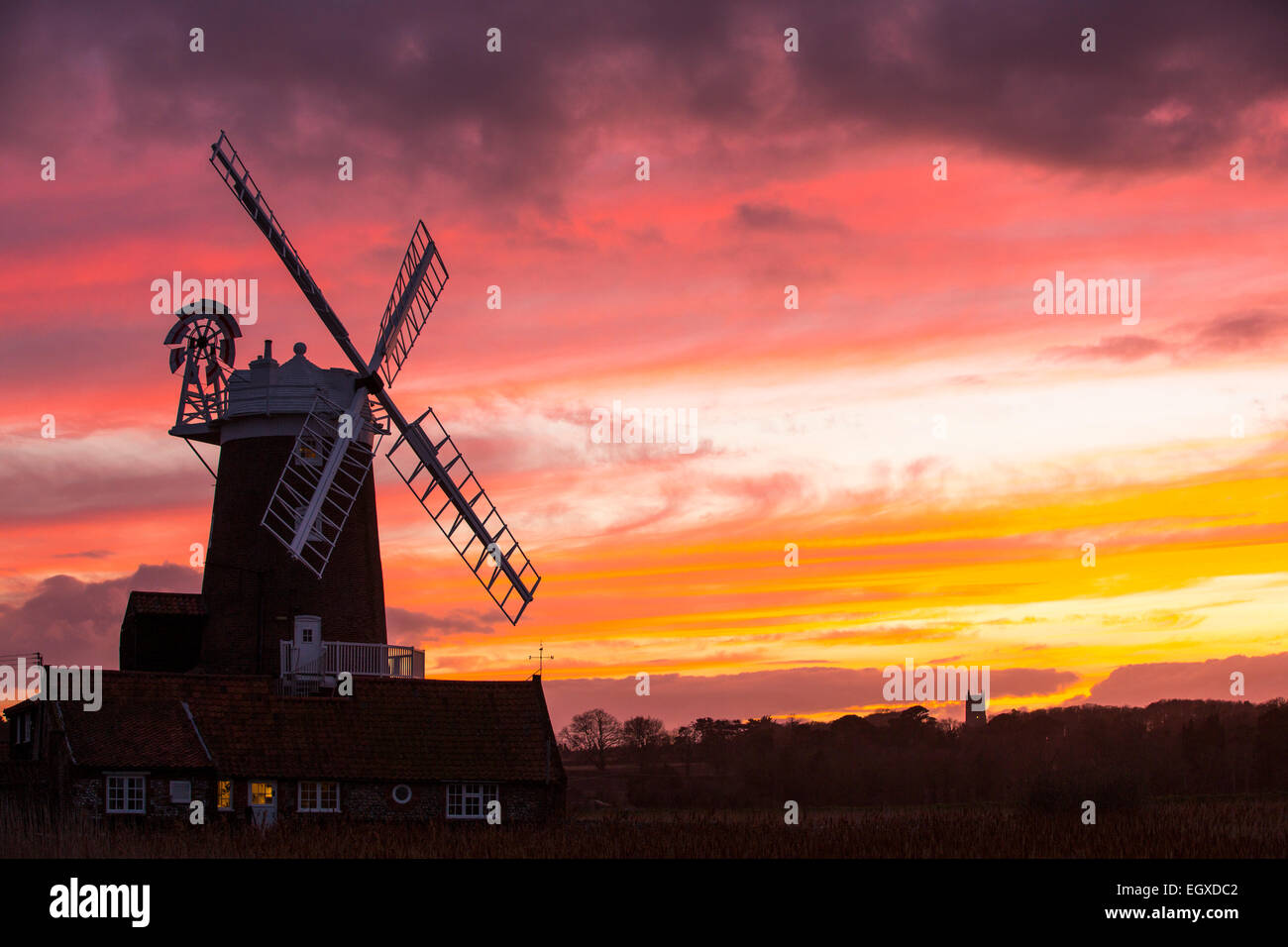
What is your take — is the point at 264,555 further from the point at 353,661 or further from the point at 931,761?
the point at 931,761

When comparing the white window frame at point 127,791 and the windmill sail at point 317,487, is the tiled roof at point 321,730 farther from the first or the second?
the windmill sail at point 317,487

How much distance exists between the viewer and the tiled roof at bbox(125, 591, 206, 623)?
44.1m

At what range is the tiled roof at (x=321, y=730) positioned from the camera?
131 feet

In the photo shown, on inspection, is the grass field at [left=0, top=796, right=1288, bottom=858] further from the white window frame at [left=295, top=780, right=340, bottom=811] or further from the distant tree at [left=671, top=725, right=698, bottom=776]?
the distant tree at [left=671, top=725, right=698, bottom=776]

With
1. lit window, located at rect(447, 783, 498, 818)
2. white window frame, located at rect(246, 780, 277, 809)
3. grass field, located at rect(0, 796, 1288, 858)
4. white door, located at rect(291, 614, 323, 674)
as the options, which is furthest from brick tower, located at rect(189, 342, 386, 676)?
grass field, located at rect(0, 796, 1288, 858)

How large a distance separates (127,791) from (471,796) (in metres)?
9.74

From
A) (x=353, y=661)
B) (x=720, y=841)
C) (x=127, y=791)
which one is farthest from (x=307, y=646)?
(x=720, y=841)

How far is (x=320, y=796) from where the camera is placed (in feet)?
134

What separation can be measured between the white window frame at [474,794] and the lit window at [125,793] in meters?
8.75

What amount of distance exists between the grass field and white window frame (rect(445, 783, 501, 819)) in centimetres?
599

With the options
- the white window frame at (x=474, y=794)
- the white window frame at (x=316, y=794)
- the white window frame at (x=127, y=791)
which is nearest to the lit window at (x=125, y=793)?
the white window frame at (x=127, y=791)
